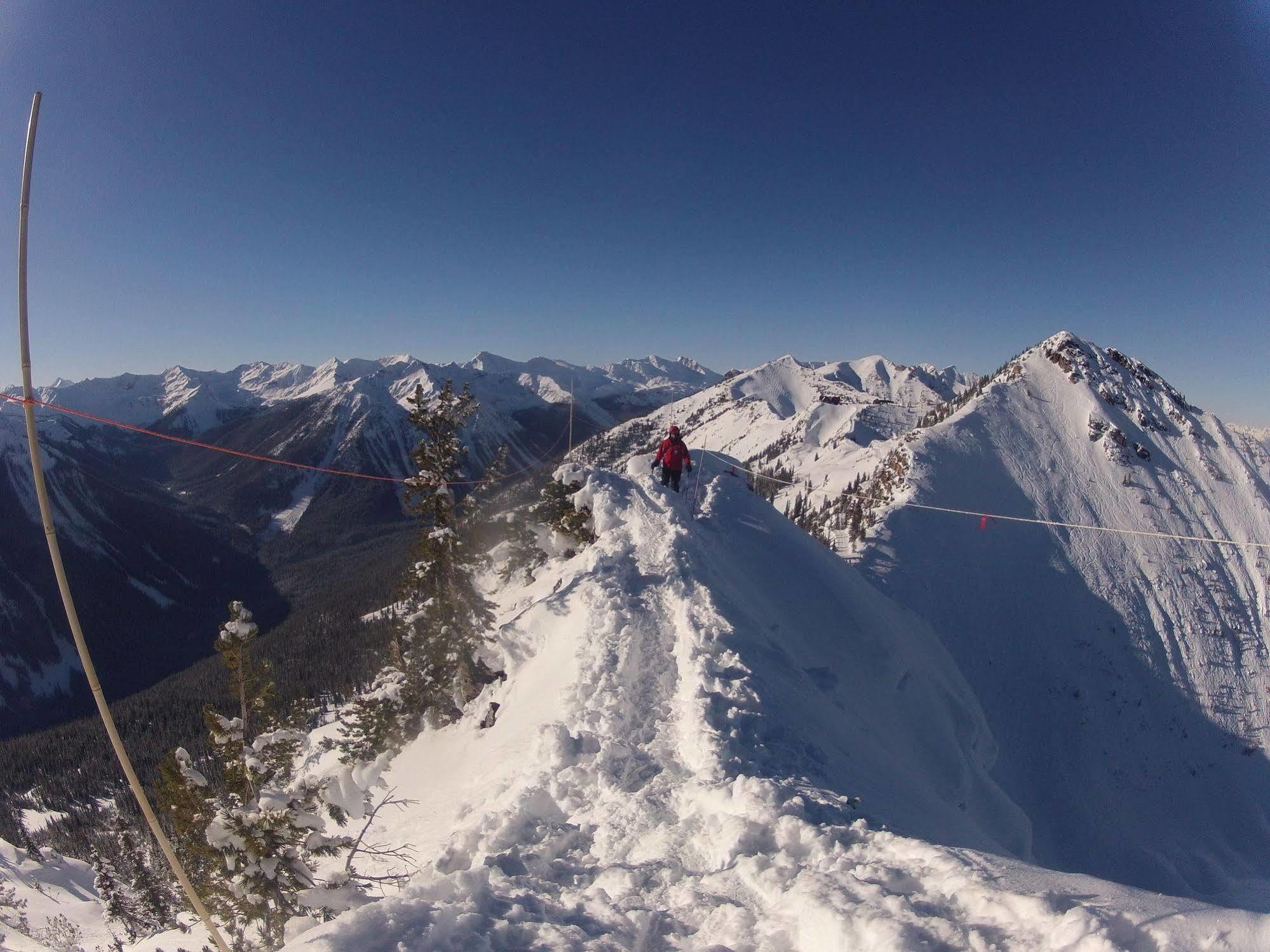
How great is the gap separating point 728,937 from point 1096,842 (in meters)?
48.4

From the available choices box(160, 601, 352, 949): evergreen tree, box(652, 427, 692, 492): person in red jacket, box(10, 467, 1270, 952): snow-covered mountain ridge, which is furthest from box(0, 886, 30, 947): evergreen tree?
box(652, 427, 692, 492): person in red jacket

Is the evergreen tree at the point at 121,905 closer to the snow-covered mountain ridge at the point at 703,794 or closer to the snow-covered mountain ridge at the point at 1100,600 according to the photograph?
the snow-covered mountain ridge at the point at 703,794

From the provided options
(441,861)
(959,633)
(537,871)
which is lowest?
(959,633)

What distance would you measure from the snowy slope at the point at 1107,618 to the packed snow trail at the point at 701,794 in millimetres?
25483

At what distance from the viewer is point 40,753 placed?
3718 inches

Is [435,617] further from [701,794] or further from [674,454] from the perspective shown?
[701,794]

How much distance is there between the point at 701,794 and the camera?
27.6 ft

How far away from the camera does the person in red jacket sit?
70.3 feet

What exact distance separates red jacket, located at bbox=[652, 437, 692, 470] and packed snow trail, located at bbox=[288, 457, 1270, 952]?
1444 mm

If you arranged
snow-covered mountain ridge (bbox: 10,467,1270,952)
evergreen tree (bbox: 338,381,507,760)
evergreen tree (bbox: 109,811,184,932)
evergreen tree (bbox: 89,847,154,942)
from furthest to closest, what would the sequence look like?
evergreen tree (bbox: 89,847,154,942) < evergreen tree (bbox: 109,811,184,932) < evergreen tree (bbox: 338,381,507,760) < snow-covered mountain ridge (bbox: 10,467,1270,952)

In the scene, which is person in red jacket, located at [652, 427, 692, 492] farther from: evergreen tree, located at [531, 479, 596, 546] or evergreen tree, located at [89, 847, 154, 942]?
evergreen tree, located at [89, 847, 154, 942]

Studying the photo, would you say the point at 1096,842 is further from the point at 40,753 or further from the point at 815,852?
the point at 40,753

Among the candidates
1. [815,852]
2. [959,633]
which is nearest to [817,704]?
[815,852]

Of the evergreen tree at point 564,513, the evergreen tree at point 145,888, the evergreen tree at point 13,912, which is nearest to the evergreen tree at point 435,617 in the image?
the evergreen tree at point 564,513
